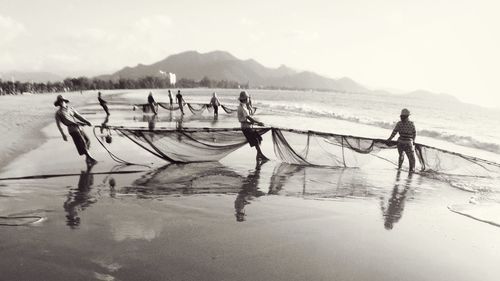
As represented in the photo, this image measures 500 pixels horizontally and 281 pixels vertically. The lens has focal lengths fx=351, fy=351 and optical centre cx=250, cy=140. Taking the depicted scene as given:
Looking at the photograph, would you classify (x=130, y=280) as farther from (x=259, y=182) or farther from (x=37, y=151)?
(x=37, y=151)

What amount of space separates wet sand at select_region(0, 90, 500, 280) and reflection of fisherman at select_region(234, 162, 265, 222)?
0.17ft

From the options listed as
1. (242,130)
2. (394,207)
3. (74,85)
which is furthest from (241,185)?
(74,85)

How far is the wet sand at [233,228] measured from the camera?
4.12 metres

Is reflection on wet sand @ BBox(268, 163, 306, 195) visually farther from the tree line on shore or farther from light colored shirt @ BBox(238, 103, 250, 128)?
the tree line on shore

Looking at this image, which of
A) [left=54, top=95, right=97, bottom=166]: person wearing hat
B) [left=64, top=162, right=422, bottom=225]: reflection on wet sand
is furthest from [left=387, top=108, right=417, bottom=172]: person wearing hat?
[left=54, top=95, right=97, bottom=166]: person wearing hat

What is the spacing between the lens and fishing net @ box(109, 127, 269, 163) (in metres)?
8.91

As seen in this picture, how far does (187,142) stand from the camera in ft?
30.2

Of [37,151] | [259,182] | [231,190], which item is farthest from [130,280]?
[37,151]

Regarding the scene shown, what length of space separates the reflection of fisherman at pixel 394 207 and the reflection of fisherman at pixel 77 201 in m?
4.93

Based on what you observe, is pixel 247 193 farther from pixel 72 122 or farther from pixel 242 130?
pixel 72 122

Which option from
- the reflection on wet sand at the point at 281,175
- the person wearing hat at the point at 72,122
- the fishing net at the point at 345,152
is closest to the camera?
the reflection on wet sand at the point at 281,175

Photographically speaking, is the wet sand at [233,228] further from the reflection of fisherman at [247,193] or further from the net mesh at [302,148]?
the net mesh at [302,148]

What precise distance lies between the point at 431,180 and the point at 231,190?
528 centimetres

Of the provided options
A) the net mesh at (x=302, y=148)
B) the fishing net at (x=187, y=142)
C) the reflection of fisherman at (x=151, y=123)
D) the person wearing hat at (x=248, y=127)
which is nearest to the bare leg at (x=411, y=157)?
the net mesh at (x=302, y=148)
